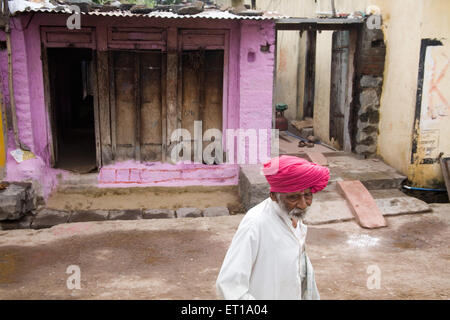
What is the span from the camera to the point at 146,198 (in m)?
7.86

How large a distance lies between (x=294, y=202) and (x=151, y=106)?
19.7ft

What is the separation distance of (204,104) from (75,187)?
8.56ft

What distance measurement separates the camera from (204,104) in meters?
8.32

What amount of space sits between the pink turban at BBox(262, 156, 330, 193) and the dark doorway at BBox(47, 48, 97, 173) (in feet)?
20.3

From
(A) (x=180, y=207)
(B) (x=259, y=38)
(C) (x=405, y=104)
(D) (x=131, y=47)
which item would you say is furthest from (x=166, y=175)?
(C) (x=405, y=104)

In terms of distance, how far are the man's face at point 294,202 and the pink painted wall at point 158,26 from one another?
545cm

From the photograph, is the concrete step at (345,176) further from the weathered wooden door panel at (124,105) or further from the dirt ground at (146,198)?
the weathered wooden door panel at (124,105)

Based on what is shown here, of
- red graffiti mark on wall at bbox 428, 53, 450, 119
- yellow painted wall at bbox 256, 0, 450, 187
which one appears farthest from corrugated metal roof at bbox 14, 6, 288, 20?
red graffiti mark on wall at bbox 428, 53, 450, 119

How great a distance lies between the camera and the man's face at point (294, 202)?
8.40ft

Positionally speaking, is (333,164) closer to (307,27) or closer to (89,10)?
(307,27)

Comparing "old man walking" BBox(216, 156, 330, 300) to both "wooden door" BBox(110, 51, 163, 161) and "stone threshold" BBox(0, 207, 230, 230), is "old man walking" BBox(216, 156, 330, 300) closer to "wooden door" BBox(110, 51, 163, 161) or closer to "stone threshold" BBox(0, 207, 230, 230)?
"stone threshold" BBox(0, 207, 230, 230)

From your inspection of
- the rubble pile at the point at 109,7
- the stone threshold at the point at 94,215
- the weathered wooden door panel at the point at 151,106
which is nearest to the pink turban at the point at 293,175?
the stone threshold at the point at 94,215

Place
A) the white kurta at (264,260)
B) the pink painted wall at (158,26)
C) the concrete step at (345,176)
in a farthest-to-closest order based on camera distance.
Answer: the pink painted wall at (158,26), the concrete step at (345,176), the white kurta at (264,260)

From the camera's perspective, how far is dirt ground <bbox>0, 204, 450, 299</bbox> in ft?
16.1
